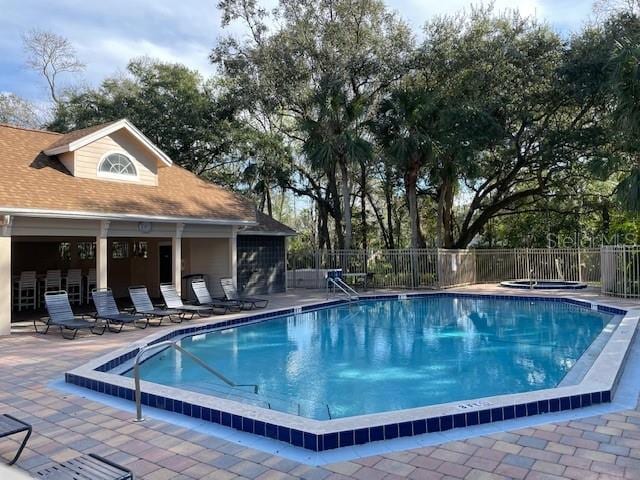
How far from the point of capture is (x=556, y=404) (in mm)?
5141

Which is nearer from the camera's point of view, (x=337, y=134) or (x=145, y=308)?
(x=145, y=308)

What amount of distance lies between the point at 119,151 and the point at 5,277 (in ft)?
17.2

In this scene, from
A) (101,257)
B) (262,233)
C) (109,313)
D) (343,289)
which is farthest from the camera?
(262,233)

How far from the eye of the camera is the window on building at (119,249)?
17.6 m

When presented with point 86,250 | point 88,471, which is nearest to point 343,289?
point 86,250

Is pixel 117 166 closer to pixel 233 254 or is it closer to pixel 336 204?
pixel 233 254

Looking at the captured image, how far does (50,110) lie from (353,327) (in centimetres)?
2571

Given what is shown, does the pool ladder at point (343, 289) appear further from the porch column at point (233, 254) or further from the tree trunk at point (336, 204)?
the tree trunk at point (336, 204)

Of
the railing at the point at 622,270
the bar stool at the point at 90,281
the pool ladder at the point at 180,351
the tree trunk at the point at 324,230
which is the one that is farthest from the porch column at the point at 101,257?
the tree trunk at the point at 324,230

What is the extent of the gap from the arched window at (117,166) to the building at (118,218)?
0.03 metres

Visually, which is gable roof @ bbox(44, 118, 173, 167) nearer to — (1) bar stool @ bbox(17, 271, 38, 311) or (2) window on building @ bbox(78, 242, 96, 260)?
(1) bar stool @ bbox(17, 271, 38, 311)

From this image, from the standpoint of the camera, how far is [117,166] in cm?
1421

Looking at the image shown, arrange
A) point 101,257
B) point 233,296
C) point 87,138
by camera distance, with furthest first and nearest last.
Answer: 1. point 233,296
2. point 87,138
3. point 101,257

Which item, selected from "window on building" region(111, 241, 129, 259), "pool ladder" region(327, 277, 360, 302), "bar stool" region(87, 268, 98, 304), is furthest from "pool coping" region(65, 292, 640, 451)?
"window on building" region(111, 241, 129, 259)
